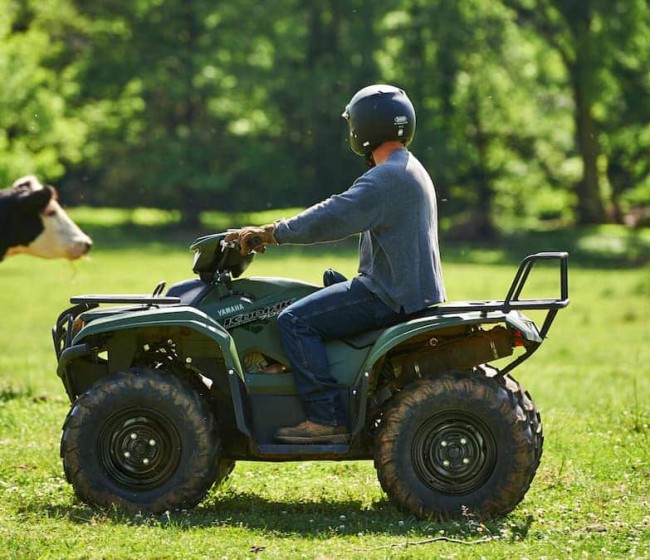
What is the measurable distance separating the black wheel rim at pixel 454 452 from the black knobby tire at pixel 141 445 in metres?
1.12

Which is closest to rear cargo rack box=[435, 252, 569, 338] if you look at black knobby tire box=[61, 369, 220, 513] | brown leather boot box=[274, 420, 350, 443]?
brown leather boot box=[274, 420, 350, 443]

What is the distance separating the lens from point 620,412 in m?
11.6

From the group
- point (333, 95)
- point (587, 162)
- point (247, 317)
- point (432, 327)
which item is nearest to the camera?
point (432, 327)

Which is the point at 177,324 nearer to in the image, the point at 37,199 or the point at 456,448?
the point at 456,448

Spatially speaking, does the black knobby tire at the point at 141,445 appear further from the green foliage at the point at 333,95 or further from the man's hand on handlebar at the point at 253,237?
the green foliage at the point at 333,95

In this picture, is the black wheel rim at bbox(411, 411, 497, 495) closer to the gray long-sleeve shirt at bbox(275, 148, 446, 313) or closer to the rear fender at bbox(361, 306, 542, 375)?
the rear fender at bbox(361, 306, 542, 375)

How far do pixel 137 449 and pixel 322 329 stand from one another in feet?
3.92

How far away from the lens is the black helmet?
25.9 feet

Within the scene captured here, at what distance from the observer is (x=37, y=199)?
52.5 feet

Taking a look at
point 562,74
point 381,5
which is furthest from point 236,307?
point 562,74

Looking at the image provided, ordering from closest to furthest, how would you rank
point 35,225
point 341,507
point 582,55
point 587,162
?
point 341,507 → point 35,225 → point 582,55 → point 587,162

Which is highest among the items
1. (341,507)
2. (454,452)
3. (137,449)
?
(137,449)

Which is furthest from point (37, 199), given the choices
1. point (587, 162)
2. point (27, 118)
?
point (587, 162)

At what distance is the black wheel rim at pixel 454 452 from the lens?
25.3 feet
